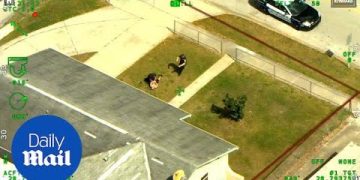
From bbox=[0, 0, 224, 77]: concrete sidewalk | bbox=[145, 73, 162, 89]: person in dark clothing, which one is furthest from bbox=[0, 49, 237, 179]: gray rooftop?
bbox=[0, 0, 224, 77]: concrete sidewalk

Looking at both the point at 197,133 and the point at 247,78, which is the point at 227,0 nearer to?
the point at 247,78

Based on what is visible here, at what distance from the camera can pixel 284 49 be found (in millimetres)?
76688

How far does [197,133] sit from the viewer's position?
6312 centimetres

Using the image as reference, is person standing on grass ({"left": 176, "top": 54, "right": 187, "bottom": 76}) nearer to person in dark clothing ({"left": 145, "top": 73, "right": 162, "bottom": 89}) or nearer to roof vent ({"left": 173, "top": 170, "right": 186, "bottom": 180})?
person in dark clothing ({"left": 145, "top": 73, "right": 162, "bottom": 89})

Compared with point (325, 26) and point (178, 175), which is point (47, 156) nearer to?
point (178, 175)

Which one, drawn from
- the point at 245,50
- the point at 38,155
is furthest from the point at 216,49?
the point at 38,155

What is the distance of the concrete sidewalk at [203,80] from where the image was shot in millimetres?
72312

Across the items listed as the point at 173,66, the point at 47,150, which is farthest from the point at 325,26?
the point at 47,150

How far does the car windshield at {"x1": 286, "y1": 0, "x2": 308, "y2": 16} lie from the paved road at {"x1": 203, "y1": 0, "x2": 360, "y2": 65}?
1.47 m

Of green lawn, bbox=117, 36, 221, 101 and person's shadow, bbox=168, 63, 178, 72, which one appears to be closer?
green lawn, bbox=117, 36, 221, 101

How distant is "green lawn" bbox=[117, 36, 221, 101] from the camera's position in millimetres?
73375

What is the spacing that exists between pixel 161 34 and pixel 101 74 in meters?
11.2

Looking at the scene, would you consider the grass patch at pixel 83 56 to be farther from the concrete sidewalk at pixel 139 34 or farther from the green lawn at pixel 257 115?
the green lawn at pixel 257 115

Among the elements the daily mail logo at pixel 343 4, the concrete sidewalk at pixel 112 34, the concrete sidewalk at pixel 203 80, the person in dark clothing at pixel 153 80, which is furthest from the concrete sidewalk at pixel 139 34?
the daily mail logo at pixel 343 4
